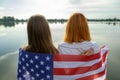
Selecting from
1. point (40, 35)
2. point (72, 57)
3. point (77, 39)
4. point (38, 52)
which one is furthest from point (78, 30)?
point (38, 52)

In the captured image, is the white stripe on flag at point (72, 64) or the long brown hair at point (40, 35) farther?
the white stripe on flag at point (72, 64)

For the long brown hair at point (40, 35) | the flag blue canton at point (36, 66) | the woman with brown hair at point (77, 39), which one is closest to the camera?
the long brown hair at point (40, 35)

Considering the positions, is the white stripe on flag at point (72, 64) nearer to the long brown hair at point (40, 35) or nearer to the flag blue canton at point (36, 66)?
the flag blue canton at point (36, 66)

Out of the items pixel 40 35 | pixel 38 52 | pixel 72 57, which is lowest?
pixel 72 57

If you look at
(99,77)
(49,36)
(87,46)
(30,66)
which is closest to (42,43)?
(49,36)

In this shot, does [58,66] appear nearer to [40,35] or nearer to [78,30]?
[40,35]

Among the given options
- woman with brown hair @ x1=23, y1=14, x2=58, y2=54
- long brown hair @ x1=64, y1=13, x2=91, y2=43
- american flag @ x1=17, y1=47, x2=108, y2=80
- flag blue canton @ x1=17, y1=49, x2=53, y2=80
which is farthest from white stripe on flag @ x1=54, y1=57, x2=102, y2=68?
long brown hair @ x1=64, y1=13, x2=91, y2=43

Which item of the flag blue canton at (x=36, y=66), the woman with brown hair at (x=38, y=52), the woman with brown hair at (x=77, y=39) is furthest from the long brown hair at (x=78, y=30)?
the flag blue canton at (x=36, y=66)

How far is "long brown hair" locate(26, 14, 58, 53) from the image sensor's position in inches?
168

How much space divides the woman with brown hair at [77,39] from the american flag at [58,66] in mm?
145

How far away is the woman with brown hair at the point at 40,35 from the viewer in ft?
14.0

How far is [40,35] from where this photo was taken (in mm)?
4312

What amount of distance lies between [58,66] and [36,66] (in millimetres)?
406

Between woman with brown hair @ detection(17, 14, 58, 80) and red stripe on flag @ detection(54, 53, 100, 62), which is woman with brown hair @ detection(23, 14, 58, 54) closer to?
woman with brown hair @ detection(17, 14, 58, 80)
